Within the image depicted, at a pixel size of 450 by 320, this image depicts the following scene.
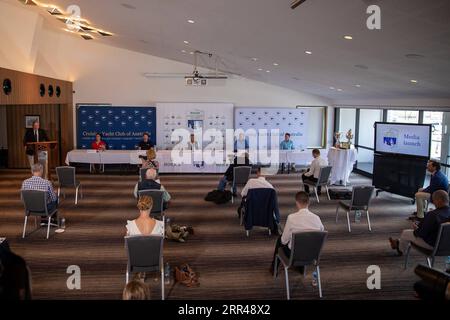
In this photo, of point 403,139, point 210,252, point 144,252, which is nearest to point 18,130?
point 210,252

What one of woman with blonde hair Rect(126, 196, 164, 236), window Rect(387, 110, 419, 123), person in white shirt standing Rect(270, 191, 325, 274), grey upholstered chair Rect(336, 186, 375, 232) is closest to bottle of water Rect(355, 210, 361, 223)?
grey upholstered chair Rect(336, 186, 375, 232)

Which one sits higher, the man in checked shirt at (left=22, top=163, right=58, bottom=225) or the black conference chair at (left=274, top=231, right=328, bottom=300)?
the man in checked shirt at (left=22, top=163, right=58, bottom=225)

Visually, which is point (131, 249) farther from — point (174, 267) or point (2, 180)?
point (2, 180)

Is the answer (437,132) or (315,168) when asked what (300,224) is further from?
(437,132)

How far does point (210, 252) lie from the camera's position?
238 inches

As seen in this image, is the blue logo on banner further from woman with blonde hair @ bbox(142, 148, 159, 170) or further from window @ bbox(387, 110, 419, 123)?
window @ bbox(387, 110, 419, 123)

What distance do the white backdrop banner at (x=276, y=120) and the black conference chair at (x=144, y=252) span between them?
10.3 metres

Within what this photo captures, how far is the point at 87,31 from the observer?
1172 cm

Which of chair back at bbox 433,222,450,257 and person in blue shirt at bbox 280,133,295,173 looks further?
person in blue shirt at bbox 280,133,295,173

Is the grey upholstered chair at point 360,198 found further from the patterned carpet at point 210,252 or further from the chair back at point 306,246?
the chair back at point 306,246

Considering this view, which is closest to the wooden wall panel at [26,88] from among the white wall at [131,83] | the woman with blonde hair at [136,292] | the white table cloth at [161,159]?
the white wall at [131,83]

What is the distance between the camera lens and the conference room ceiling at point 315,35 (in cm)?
422

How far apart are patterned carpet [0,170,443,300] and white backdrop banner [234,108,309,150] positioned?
5441 mm

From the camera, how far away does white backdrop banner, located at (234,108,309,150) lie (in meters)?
14.5
